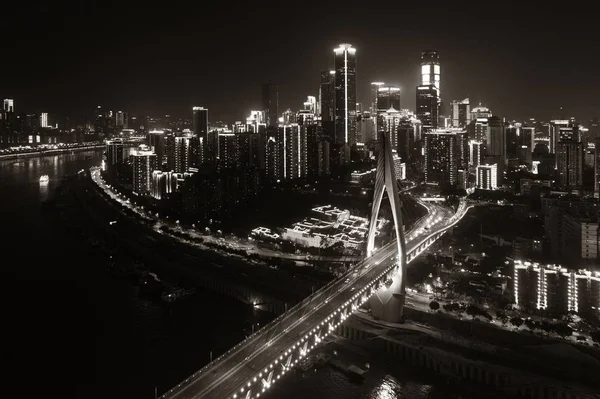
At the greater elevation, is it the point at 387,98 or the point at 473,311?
the point at 387,98

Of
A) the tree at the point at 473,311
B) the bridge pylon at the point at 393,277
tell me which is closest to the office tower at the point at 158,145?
the bridge pylon at the point at 393,277

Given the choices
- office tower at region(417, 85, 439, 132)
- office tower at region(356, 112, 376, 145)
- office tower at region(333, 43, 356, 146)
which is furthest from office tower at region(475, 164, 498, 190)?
office tower at region(356, 112, 376, 145)

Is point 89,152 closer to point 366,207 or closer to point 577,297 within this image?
point 366,207

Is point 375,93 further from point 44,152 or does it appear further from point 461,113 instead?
point 44,152

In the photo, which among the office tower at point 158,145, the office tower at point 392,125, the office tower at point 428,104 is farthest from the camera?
the office tower at point 428,104

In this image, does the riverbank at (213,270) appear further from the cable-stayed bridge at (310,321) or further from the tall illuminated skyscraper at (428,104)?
the tall illuminated skyscraper at (428,104)

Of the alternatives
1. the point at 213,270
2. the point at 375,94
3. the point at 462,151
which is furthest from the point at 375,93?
the point at 213,270
